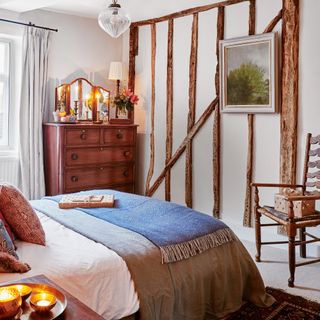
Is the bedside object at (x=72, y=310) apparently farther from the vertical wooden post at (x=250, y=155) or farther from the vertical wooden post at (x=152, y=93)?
the vertical wooden post at (x=152, y=93)

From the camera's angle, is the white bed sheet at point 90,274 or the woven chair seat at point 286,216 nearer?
the white bed sheet at point 90,274

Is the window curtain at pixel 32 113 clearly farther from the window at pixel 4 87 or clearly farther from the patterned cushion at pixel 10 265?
the patterned cushion at pixel 10 265

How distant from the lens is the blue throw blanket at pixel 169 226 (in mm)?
2324

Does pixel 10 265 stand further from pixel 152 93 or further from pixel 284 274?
pixel 152 93

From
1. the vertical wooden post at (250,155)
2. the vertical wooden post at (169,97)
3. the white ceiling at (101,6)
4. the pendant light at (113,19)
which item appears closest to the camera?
the pendant light at (113,19)

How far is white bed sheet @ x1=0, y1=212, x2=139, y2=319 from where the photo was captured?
1.92 m

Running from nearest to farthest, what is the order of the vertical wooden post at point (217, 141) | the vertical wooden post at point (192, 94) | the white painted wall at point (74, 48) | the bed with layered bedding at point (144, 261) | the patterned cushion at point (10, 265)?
1. the patterned cushion at point (10, 265)
2. the bed with layered bedding at point (144, 261)
3. the vertical wooden post at point (217, 141)
4. the vertical wooden post at point (192, 94)
5. the white painted wall at point (74, 48)

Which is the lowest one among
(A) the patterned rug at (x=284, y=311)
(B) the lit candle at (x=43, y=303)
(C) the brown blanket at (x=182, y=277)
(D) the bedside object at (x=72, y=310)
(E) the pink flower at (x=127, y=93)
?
(A) the patterned rug at (x=284, y=311)

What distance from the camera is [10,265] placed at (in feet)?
6.17

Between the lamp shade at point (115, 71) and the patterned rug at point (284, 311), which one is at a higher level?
the lamp shade at point (115, 71)

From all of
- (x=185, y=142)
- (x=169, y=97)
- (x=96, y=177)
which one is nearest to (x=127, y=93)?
(x=169, y=97)

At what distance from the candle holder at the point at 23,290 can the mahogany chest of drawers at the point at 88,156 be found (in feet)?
10.3

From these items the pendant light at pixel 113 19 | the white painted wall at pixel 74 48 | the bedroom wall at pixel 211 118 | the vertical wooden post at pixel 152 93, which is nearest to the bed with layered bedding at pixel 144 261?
the pendant light at pixel 113 19

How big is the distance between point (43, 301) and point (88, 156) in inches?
135
